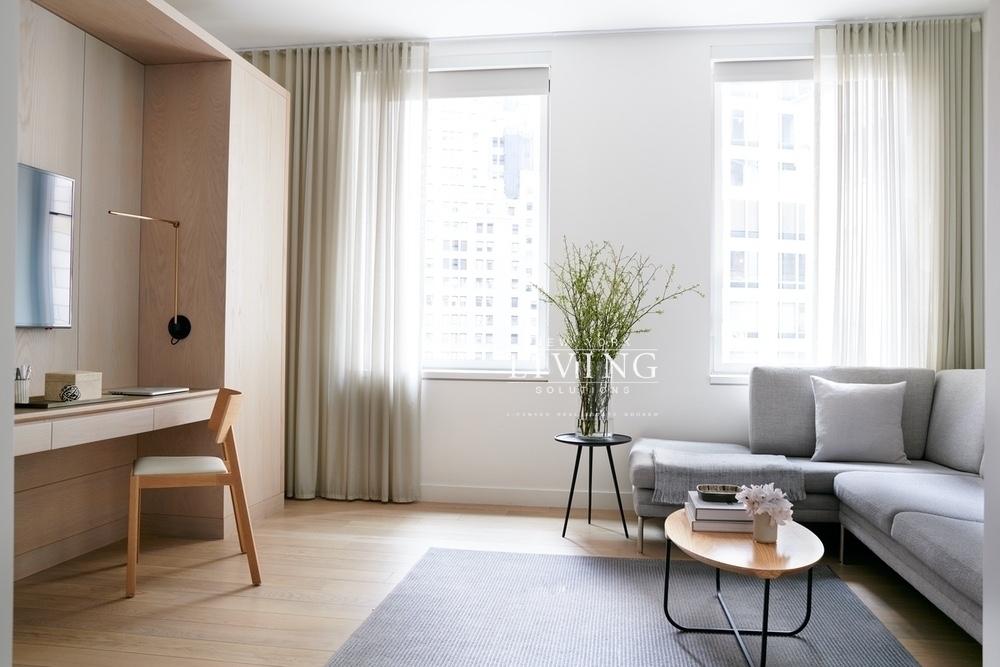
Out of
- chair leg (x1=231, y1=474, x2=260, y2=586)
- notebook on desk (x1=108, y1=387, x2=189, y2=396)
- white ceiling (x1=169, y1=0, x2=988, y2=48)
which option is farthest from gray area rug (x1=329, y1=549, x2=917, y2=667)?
white ceiling (x1=169, y1=0, x2=988, y2=48)

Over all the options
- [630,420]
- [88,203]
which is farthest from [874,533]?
[88,203]

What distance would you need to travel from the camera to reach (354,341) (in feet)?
14.0

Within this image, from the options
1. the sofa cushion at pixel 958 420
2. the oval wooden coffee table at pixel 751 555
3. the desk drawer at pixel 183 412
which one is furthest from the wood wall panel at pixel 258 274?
the sofa cushion at pixel 958 420

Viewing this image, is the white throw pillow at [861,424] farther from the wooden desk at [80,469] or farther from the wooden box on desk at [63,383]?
the wooden box on desk at [63,383]

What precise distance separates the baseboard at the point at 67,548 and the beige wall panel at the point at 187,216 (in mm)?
725

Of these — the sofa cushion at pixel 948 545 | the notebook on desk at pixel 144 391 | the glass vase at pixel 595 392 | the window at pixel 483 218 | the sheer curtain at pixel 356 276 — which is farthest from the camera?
the window at pixel 483 218

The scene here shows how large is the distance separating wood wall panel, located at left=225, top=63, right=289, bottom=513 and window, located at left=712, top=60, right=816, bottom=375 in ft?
8.35

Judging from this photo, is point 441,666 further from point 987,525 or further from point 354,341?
point 354,341

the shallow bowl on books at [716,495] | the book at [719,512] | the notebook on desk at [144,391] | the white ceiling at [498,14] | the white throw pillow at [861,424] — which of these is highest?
the white ceiling at [498,14]

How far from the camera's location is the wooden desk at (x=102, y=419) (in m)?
2.37

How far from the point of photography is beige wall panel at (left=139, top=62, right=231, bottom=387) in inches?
138

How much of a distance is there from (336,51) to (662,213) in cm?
224

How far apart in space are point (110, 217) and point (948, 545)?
3679 mm

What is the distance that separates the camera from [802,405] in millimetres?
3713
